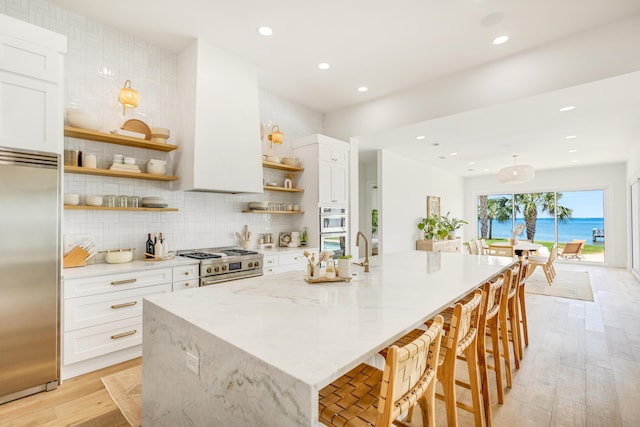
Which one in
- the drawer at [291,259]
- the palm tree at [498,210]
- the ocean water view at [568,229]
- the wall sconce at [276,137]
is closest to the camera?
the drawer at [291,259]

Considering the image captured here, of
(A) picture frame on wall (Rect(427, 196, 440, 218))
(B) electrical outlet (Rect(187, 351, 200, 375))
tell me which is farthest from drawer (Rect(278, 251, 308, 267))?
(A) picture frame on wall (Rect(427, 196, 440, 218))

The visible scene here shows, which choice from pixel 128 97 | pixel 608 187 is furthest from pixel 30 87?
pixel 608 187

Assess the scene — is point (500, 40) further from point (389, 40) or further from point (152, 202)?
point (152, 202)

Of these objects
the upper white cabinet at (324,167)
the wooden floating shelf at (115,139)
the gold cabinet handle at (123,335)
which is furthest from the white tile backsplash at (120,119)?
the upper white cabinet at (324,167)

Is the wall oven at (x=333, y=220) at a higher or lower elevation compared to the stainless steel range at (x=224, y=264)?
higher

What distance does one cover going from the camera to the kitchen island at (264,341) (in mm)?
905

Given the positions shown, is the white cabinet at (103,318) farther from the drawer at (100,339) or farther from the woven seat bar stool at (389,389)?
the woven seat bar stool at (389,389)

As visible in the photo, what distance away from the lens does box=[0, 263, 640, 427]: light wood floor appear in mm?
1987

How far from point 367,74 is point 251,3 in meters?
1.82

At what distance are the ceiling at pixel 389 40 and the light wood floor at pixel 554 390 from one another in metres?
2.69

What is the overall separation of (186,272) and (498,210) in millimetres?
10365

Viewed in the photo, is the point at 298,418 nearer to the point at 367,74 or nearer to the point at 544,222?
the point at 367,74

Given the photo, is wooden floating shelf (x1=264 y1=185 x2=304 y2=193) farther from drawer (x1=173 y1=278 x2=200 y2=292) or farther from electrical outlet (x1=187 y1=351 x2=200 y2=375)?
electrical outlet (x1=187 y1=351 x2=200 y2=375)

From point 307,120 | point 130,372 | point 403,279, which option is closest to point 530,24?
point 403,279
